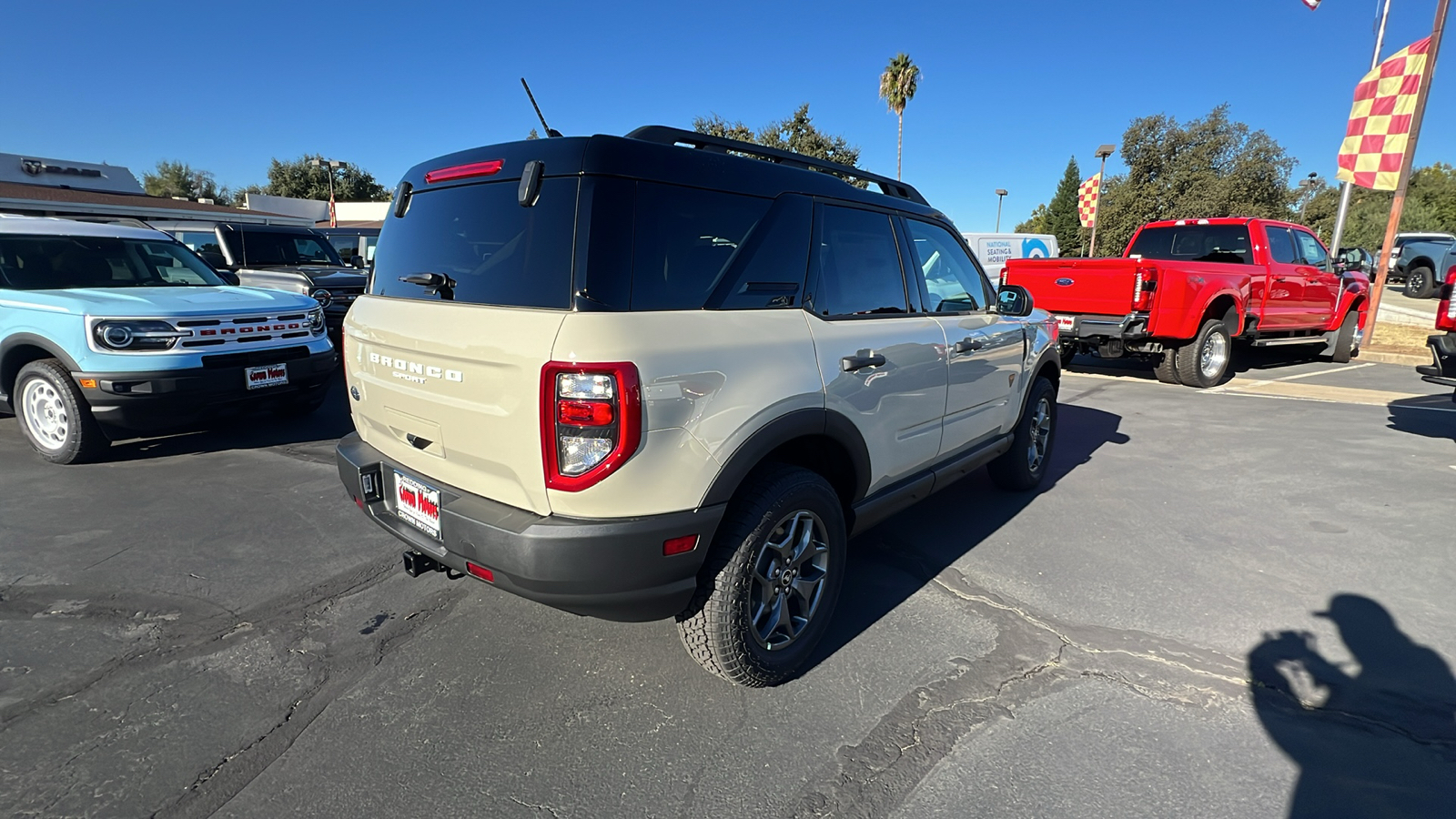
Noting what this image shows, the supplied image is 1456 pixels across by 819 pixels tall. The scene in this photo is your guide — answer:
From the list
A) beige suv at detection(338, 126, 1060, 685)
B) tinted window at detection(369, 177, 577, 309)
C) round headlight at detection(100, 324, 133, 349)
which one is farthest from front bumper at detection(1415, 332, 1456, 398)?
round headlight at detection(100, 324, 133, 349)

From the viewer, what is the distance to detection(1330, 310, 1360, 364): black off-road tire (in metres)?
10.9

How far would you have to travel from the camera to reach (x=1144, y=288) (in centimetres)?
784

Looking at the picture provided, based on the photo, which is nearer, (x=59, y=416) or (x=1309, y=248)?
(x=59, y=416)

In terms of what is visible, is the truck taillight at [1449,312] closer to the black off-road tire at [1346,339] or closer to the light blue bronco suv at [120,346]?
the black off-road tire at [1346,339]

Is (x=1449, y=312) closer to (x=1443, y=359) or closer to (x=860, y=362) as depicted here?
(x=1443, y=359)

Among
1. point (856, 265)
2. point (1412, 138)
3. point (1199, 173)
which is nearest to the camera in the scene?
point (856, 265)

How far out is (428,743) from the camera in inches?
89.8

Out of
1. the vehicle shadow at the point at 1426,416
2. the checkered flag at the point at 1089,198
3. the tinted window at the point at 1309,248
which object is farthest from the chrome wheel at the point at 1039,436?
the checkered flag at the point at 1089,198

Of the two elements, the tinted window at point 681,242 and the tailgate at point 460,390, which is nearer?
the tailgate at point 460,390

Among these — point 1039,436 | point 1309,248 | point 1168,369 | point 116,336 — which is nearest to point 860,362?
point 1039,436

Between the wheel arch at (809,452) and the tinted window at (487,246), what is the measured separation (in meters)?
0.75

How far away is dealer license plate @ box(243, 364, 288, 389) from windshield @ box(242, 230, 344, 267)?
5.94m

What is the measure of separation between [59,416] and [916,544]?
233 inches

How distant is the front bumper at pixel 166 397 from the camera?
4.68m
